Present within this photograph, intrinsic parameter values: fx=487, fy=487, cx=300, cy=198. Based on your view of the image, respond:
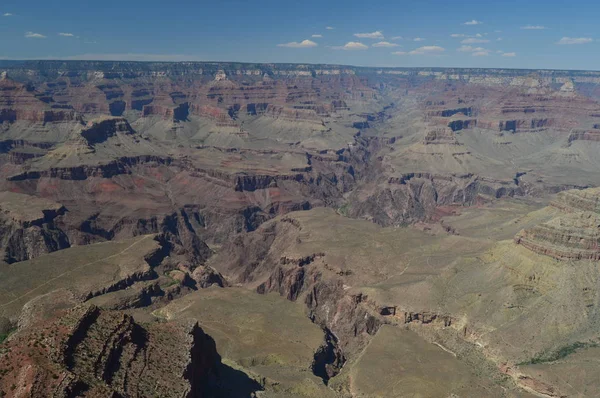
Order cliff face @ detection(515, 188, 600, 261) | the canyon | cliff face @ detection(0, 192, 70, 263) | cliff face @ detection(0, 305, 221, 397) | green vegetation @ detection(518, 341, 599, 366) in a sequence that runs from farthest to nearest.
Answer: cliff face @ detection(0, 192, 70, 263)
cliff face @ detection(515, 188, 600, 261)
green vegetation @ detection(518, 341, 599, 366)
the canyon
cliff face @ detection(0, 305, 221, 397)

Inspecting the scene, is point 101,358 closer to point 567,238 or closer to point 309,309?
point 309,309

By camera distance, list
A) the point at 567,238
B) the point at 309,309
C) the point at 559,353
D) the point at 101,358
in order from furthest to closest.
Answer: the point at 309,309 < the point at 567,238 < the point at 559,353 < the point at 101,358

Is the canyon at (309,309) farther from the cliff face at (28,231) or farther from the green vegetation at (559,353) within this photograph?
the cliff face at (28,231)

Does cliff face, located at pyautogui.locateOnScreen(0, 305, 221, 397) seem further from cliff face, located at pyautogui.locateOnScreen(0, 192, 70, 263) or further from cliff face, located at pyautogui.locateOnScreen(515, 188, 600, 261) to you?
cliff face, located at pyautogui.locateOnScreen(0, 192, 70, 263)

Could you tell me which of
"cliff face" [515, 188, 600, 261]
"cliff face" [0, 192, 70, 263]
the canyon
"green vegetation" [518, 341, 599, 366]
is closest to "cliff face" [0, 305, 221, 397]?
the canyon

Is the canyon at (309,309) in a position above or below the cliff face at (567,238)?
below

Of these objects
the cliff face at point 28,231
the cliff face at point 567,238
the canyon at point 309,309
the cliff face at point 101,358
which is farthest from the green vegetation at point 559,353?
the cliff face at point 28,231

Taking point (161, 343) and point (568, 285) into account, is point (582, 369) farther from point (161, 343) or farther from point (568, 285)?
point (161, 343)

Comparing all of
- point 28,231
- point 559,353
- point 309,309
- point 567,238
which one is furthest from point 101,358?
point 28,231
